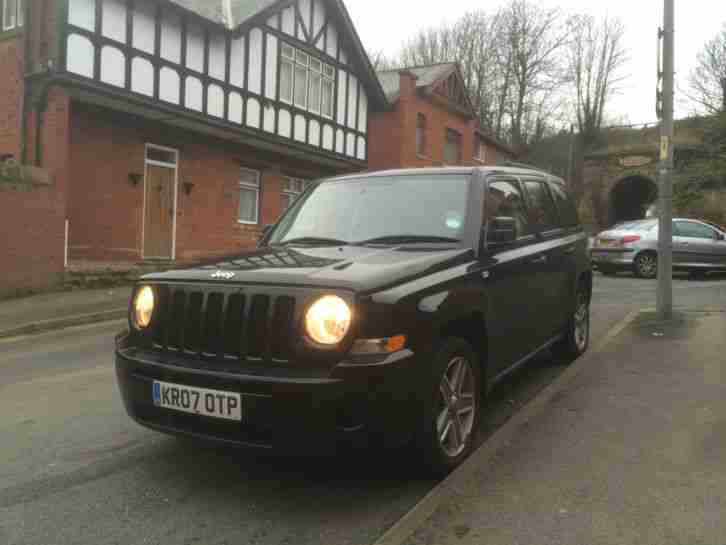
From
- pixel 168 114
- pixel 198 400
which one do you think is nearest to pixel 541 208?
pixel 198 400

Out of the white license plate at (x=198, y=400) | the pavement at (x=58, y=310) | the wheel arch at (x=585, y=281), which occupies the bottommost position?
the pavement at (x=58, y=310)

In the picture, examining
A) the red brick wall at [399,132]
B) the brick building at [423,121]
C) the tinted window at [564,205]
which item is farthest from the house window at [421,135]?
the tinted window at [564,205]

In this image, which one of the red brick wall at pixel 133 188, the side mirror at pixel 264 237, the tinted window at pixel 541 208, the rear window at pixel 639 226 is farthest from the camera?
the rear window at pixel 639 226

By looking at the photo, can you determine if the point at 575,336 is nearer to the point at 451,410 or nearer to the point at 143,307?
the point at 451,410

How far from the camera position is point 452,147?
93.2 ft

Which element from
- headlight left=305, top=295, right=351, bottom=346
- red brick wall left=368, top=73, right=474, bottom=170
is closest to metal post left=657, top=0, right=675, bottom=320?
headlight left=305, top=295, right=351, bottom=346

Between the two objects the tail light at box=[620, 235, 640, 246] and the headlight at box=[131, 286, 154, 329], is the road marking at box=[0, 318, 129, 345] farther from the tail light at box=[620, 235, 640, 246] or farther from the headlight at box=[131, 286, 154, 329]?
the tail light at box=[620, 235, 640, 246]

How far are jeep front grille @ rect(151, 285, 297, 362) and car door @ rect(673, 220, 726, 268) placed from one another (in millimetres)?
15413

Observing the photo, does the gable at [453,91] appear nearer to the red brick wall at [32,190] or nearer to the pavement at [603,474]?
the red brick wall at [32,190]

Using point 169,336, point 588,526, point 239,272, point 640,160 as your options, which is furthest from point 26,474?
point 640,160

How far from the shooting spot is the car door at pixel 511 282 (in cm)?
431

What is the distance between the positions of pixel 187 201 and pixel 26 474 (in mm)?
13120

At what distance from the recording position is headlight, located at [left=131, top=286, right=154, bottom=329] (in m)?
3.71

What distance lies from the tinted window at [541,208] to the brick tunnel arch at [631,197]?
36.3m
